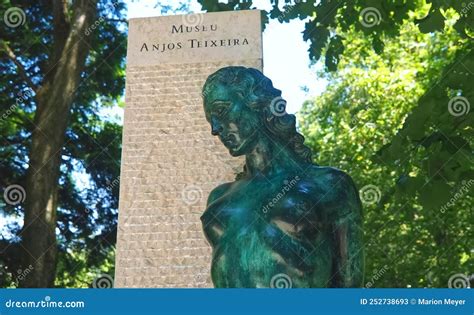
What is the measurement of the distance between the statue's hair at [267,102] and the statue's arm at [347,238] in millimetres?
362

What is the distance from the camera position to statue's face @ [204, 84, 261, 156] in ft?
12.1

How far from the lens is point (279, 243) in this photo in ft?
10.9

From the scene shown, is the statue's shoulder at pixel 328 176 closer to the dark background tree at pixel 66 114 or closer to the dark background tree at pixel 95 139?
the dark background tree at pixel 95 139

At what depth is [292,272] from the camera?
10.8ft

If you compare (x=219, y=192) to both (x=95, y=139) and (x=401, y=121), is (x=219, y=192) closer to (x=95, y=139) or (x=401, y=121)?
(x=95, y=139)

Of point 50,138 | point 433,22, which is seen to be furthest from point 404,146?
point 50,138

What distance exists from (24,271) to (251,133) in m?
7.20

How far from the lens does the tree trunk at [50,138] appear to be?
33.0 ft

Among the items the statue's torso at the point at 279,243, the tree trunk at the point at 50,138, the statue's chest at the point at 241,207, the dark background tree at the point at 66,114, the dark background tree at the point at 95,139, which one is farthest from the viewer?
the dark background tree at the point at 66,114

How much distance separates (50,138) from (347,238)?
27.2 ft

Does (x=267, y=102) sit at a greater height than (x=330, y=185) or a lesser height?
greater

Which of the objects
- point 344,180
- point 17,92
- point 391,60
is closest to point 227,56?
point 344,180

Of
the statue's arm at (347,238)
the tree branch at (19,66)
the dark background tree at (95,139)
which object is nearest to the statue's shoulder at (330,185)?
the statue's arm at (347,238)

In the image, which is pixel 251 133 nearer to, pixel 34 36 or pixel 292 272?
pixel 292 272
